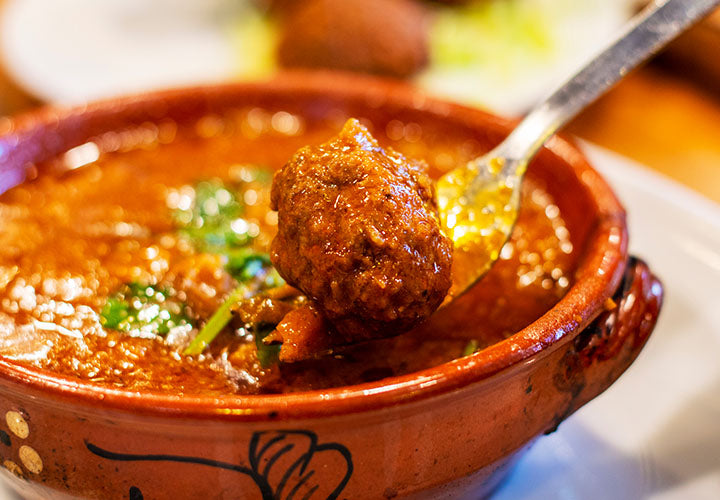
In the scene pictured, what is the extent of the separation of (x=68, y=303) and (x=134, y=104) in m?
0.82

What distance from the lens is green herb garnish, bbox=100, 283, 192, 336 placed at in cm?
152

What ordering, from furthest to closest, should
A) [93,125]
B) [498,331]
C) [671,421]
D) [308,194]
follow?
[93,125], [671,421], [498,331], [308,194]

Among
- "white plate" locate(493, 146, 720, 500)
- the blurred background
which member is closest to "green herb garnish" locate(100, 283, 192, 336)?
"white plate" locate(493, 146, 720, 500)

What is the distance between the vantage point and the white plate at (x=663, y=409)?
1559 millimetres

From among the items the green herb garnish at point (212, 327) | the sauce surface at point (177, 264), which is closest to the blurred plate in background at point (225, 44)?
the sauce surface at point (177, 264)

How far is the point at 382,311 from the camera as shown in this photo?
48.8 inches

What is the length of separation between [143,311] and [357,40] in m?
2.36

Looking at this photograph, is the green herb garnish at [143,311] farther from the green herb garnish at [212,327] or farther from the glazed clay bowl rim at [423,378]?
the glazed clay bowl rim at [423,378]

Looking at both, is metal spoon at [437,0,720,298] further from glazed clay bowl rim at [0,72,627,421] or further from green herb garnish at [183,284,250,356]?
green herb garnish at [183,284,250,356]

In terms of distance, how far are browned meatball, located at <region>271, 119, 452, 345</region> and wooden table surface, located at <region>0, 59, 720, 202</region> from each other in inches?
75.5

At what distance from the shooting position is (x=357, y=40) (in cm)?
363

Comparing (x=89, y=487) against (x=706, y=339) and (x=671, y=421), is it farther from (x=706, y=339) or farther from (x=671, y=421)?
(x=706, y=339)

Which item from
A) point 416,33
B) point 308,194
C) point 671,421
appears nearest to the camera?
point 308,194

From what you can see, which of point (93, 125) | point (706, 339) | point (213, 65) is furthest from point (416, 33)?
point (706, 339)
